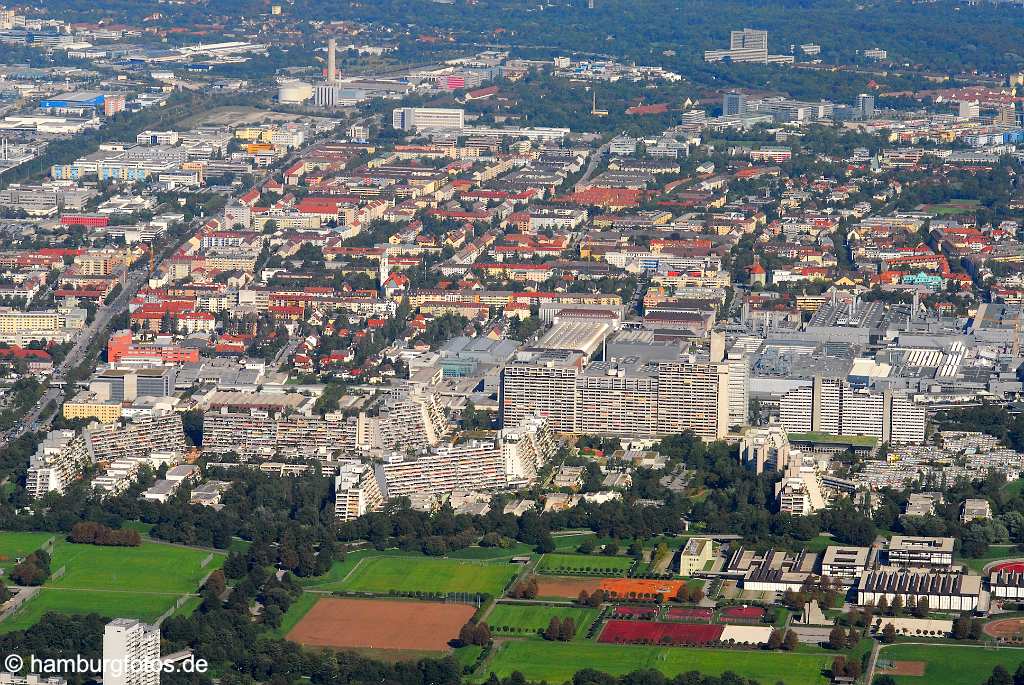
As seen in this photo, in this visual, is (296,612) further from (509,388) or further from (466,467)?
(509,388)

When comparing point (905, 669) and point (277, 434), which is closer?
point (905, 669)

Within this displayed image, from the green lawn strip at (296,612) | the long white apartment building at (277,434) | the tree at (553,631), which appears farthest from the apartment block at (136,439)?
the tree at (553,631)

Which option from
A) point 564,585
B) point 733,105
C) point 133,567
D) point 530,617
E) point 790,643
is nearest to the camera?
point 790,643

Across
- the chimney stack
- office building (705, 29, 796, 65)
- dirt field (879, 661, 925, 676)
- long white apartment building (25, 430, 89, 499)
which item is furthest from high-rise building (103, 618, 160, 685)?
office building (705, 29, 796, 65)

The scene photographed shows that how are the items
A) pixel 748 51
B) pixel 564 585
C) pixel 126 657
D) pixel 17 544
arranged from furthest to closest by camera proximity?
pixel 748 51
pixel 17 544
pixel 564 585
pixel 126 657

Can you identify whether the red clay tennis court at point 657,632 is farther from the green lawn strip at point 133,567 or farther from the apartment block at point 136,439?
the apartment block at point 136,439

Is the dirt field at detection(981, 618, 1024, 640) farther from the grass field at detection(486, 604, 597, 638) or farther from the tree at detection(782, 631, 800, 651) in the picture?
the grass field at detection(486, 604, 597, 638)

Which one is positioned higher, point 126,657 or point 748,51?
point 126,657

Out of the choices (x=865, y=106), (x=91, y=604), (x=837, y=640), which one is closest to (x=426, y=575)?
(x=91, y=604)
